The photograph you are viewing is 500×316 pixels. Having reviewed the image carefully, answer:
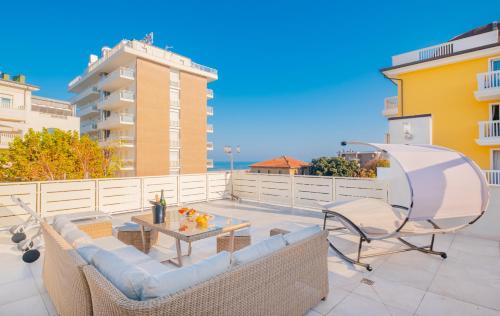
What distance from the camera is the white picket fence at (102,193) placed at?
612 centimetres

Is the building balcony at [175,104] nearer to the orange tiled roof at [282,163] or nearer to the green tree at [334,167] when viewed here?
the green tree at [334,167]

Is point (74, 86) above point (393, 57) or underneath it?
above

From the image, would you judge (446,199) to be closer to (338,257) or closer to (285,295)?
(338,257)

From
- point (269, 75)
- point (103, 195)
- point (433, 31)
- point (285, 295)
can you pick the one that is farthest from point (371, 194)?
point (269, 75)

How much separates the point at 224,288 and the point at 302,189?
694 centimetres

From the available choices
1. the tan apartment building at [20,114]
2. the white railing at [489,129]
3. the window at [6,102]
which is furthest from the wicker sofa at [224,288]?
the window at [6,102]

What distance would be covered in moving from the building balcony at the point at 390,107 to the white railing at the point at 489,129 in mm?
3800

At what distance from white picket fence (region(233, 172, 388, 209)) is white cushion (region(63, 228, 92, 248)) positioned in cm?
597

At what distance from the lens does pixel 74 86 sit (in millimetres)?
29344

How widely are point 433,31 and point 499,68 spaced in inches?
285

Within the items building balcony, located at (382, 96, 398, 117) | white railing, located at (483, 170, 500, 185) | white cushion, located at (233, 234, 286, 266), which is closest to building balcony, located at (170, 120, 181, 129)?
building balcony, located at (382, 96, 398, 117)

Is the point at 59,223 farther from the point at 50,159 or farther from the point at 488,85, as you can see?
the point at 488,85

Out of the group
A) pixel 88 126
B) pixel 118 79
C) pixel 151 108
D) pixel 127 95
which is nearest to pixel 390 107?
→ pixel 151 108

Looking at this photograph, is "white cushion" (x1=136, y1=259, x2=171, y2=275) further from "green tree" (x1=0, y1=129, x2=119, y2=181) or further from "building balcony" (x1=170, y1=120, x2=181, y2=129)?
"building balcony" (x1=170, y1=120, x2=181, y2=129)
